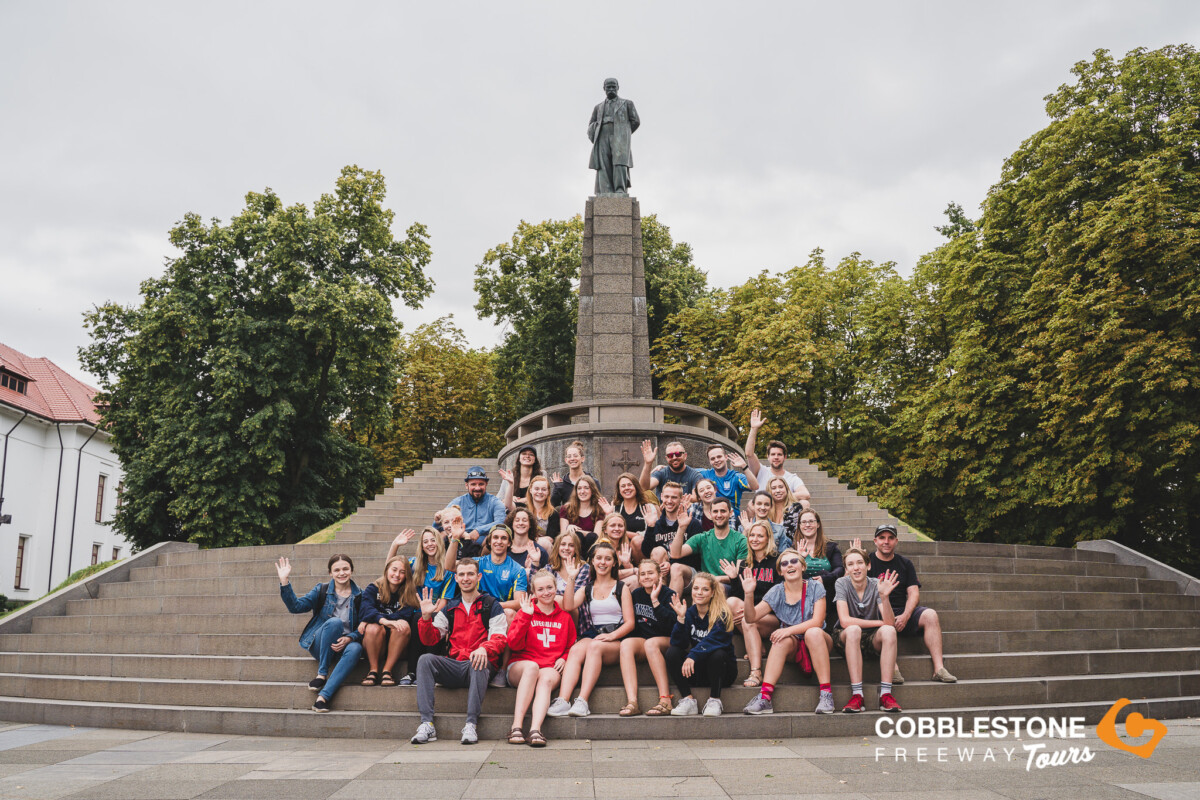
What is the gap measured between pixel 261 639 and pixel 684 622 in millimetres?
4620

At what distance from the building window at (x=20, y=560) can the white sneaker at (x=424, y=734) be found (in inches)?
1587

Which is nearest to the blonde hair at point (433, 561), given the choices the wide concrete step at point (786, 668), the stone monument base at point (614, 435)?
the wide concrete step at point (786, 668)

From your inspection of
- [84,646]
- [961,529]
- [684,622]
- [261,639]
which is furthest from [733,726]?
[961,529]

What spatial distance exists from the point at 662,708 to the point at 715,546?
1773 mm

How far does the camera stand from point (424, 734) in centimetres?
703

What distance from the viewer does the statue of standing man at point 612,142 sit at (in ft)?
64.2

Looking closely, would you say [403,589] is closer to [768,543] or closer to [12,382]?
[768,543]

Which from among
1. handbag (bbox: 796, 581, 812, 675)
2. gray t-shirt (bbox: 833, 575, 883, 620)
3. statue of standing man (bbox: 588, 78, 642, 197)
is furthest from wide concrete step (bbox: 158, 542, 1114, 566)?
statue of standing man (bbox: 588, 78, 642, 197)

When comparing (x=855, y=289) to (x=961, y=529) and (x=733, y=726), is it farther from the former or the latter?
(x=733, y=726)

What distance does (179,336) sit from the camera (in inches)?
965

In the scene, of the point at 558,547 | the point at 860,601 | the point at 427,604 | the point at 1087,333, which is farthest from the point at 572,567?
the point at 1087,333

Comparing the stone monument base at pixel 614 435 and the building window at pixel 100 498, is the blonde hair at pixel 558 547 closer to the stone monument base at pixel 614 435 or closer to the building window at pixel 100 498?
the stone monument base at pixel 614 435

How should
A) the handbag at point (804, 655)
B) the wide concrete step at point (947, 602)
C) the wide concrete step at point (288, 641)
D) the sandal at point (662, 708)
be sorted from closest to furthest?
the sandal at point (662, 708), the handbag at point (804, 655), the wide concrete step at point (288, 641), the wide concrete step at point (947, 602)

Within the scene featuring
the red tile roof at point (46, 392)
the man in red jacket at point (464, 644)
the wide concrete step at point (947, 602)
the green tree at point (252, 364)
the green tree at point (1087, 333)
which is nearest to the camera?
the man in red jacket at point (464, 644)
